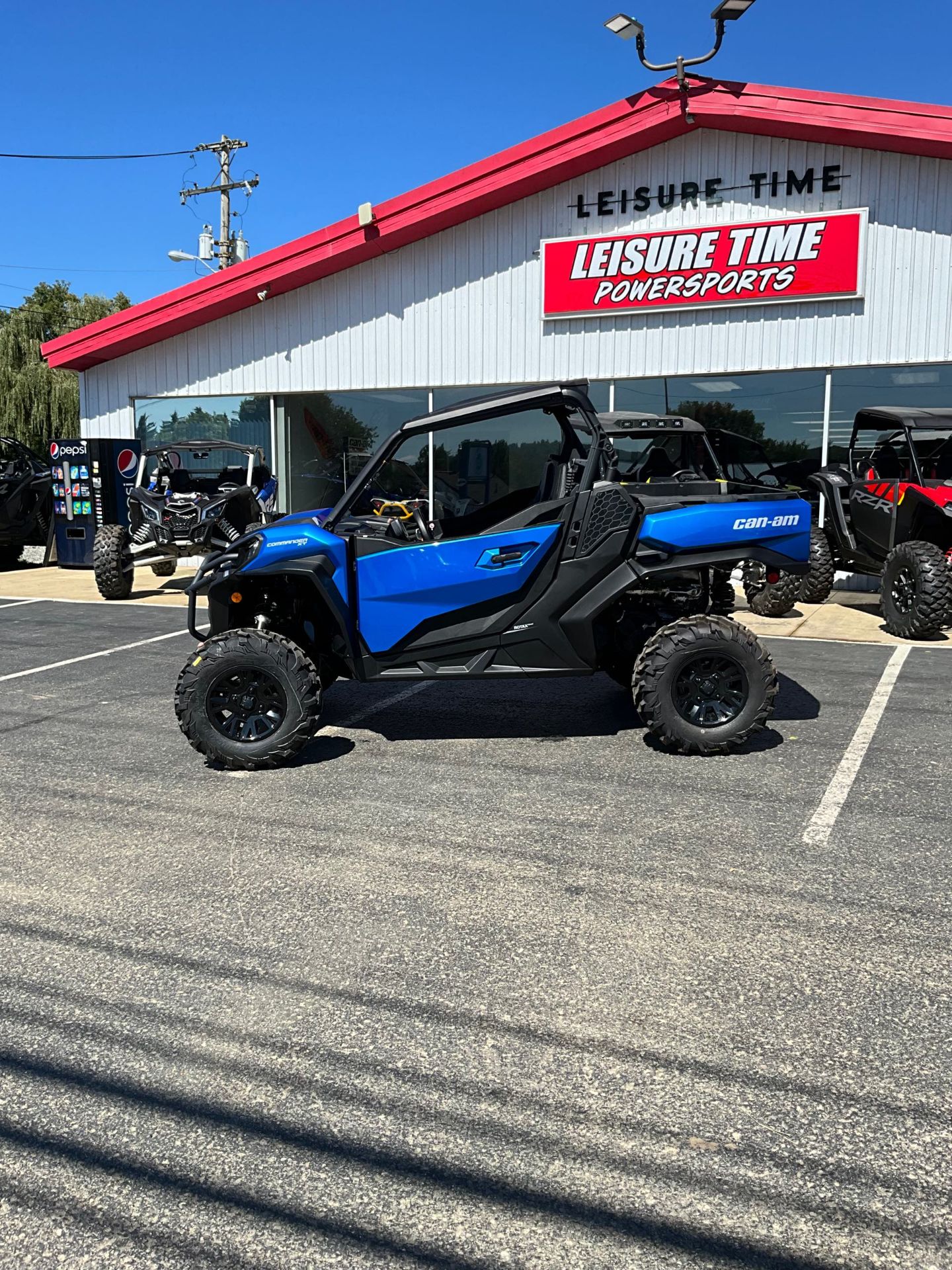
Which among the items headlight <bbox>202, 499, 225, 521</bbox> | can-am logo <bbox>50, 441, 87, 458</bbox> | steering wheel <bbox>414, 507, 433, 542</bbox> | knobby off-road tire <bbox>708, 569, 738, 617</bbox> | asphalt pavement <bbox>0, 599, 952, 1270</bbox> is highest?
can-am logo <bbox>50, 441, 87, 458</bbox>

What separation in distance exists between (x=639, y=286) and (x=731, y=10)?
3145 mm

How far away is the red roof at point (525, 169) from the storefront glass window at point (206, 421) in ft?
3.34

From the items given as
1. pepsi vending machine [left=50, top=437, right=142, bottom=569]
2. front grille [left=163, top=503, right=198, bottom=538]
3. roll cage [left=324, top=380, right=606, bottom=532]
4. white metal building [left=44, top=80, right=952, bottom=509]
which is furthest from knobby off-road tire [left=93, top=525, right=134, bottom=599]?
roll cage [left=324, top=380, right=606, bottom=532]

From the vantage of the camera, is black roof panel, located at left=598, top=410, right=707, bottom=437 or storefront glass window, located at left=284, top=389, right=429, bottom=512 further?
storefront glass window, located at left=284, top=389, right=429, bottom=512

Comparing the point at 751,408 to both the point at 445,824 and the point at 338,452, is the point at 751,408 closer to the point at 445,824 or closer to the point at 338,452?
the point at 338,452

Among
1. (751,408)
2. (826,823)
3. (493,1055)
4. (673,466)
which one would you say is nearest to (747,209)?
(751,408)

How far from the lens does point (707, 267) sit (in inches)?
511

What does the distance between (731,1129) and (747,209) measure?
12.5 metres

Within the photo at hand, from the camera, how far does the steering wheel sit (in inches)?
236

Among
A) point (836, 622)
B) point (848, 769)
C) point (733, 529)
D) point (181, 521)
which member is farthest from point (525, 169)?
point (848, 769)

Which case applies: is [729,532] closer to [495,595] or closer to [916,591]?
[495,595]

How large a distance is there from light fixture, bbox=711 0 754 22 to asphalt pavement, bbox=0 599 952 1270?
29.8 feet

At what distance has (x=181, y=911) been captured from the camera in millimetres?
3822

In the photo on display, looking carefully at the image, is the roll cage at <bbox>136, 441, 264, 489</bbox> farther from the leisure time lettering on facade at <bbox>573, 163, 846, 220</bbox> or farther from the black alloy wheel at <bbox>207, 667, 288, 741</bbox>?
the black alloy wheel at <bbox>207, 667, 288, 741</bbox>
